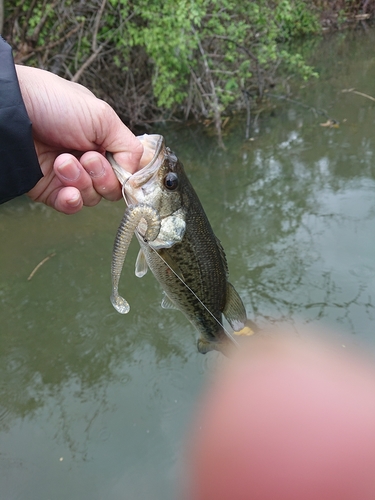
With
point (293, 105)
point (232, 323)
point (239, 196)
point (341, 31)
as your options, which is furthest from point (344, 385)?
point (341, 31)

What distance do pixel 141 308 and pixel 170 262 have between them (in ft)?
6.04

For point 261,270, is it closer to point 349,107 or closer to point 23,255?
point 23,255

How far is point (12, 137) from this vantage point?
1670 millimetres

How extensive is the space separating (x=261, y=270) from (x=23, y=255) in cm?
269

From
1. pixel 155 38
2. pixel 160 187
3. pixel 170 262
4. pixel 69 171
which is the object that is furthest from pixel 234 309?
pixel 155 38

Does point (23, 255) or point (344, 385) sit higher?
point (344, 385)

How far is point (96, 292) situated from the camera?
4.04m

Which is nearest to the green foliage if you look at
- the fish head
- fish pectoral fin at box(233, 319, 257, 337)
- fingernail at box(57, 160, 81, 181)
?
fish pectoral fin at box(233, 319, 257, 337)

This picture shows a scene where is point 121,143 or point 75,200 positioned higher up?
point 121,143

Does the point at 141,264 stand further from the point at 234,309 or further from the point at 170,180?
the point at 234,309

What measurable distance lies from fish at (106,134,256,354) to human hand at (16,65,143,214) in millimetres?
81

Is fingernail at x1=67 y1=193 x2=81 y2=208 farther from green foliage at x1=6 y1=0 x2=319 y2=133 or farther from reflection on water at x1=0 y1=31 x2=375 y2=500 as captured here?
green foliage at x1=6 y1=0 x2=319 y2=133

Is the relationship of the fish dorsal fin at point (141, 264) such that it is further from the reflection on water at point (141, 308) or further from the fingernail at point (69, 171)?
the reflection on water at point (141, 308)

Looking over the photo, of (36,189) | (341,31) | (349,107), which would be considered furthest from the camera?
(341,31)
